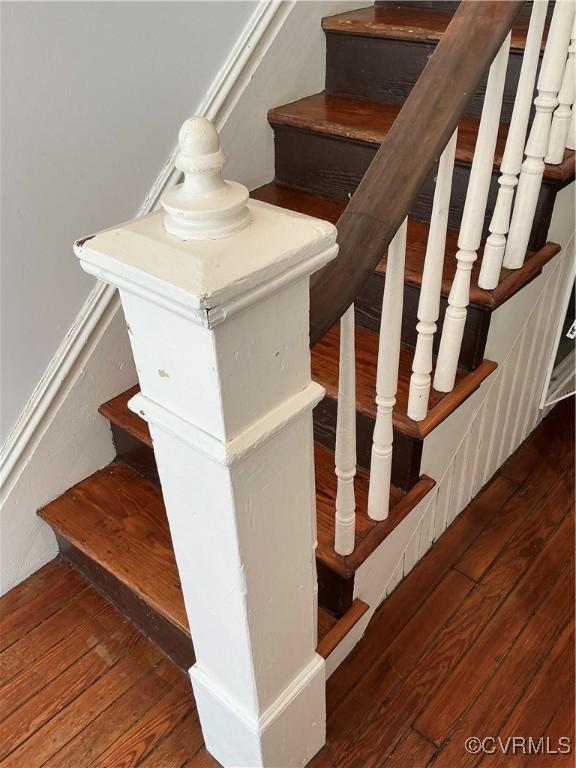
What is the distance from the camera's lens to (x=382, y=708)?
4.58ft

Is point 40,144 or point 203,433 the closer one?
point 203,433

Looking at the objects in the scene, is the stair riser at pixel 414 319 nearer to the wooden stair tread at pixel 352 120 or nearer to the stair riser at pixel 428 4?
the wooden stair tread at pixel 352 120

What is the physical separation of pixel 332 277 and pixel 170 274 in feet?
0.94

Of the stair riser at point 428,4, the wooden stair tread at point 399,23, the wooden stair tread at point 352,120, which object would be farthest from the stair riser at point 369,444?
the stair riser at point 428,4

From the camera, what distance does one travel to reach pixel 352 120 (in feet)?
5.49

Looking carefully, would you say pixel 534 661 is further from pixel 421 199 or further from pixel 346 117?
pixel 346 117

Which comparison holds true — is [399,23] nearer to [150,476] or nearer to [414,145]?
[414,145]

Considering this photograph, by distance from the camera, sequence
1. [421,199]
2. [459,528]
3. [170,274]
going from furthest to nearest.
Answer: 1. [459,528]
2. [421,199]
3. [170,274]

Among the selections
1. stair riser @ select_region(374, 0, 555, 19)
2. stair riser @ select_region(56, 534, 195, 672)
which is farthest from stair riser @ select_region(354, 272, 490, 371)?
stair riser @ select_region(374, 0, 555, 19)

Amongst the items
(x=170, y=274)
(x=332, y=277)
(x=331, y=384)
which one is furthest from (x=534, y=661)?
(x=170, y=274)

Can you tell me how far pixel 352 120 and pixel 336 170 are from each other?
0.13 m

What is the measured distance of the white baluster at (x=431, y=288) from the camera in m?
1.05

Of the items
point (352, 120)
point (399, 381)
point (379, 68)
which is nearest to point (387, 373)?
point (399, 381)

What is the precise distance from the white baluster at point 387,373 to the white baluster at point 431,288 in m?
0.09
